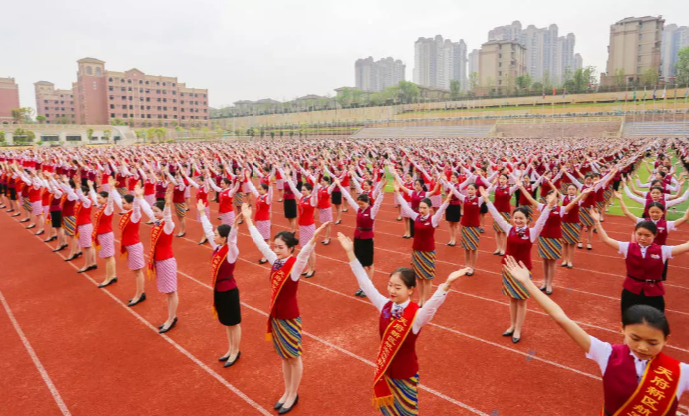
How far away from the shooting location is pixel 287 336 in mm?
4320

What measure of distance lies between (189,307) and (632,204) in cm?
1751

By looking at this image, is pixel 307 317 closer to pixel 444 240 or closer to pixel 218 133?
pixel 444 240

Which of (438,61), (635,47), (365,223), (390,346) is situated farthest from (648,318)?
(438,61)

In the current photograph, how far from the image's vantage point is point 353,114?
89.9 meters

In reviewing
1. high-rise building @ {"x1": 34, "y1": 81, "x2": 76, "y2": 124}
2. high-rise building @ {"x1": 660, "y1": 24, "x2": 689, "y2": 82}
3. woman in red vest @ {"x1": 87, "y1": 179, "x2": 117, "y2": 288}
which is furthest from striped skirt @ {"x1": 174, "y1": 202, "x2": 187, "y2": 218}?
high-rise building @ {"x1": 660, "y1": 24, "x2": 689, "y2": 82}

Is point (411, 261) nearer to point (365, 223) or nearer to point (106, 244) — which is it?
point (365, 223)

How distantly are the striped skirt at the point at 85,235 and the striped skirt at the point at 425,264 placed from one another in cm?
694

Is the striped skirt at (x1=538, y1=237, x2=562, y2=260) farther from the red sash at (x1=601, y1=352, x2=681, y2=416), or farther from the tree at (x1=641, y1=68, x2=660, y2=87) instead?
the tree at (x1=641, y1=68, x2=660, y2=87)

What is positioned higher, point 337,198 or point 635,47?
point 635,47

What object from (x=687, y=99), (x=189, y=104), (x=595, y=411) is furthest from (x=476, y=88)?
(x=595, y=411)

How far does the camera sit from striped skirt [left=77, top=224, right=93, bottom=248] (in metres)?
8.93

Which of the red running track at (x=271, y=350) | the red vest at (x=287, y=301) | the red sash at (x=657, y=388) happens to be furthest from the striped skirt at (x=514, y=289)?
the red sash at (x=657, y=388)

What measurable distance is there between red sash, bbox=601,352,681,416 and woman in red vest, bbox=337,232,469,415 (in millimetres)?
1193

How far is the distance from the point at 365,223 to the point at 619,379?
5.16 meters
